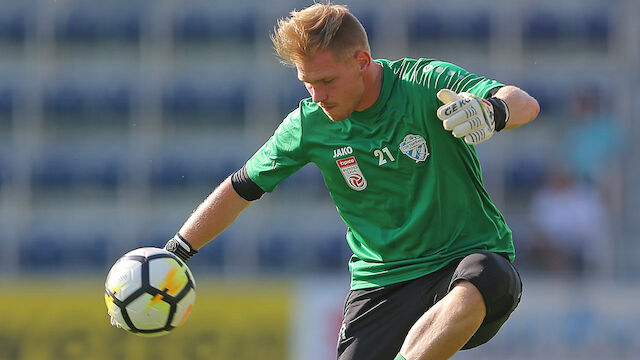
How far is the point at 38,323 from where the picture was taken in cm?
1152

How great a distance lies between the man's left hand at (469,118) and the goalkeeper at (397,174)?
11cm

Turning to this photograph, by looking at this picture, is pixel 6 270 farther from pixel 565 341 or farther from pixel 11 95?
pixel 565 341

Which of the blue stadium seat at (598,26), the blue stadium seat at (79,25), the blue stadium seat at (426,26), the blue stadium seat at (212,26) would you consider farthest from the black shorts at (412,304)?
the blue stadium seat at (79,25)

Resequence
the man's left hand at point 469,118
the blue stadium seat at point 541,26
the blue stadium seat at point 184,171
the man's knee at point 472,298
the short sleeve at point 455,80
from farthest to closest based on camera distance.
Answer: the blue stadium seat at point 541,26 → the blue stadium seat at point 184,171 → the short sleeve at point 455,80 → the man's knee at point 472,298 → the man's left hand at point 469,118

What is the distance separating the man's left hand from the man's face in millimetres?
728

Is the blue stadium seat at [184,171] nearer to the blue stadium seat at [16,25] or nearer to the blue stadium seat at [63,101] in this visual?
the blue stadium seat at [63,101]

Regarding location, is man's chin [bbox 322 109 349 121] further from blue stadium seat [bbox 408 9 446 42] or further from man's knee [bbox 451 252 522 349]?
blue stadium seat [bbox 408 9 446 42]

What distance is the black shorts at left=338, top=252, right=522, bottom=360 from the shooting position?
520cm

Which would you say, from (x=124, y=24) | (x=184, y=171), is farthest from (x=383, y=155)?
(x=124, y=24)

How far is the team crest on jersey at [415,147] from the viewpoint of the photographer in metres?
5.62

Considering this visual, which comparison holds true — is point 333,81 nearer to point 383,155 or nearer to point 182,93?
point 383,155

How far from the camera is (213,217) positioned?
6.25 m

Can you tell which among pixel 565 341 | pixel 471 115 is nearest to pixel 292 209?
pixel 565 341

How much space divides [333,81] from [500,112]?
0.91m
